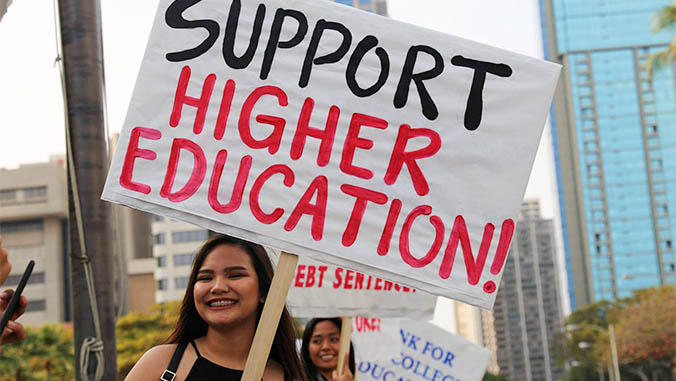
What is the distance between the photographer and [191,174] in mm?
3188

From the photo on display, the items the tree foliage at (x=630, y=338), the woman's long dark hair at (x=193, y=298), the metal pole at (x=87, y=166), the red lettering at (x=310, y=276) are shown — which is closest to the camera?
the woman's long dark hair at (x=193, y=298)

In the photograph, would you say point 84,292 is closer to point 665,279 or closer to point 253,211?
point 253,211

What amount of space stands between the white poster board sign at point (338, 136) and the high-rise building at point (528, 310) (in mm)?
143601

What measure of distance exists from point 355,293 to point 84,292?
1.99m

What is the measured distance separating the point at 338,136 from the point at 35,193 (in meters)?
91.7

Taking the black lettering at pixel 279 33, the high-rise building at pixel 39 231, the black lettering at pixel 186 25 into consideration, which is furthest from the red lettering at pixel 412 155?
the high-rise building at pixel 39 231

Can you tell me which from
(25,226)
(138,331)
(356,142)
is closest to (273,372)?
(356,142)

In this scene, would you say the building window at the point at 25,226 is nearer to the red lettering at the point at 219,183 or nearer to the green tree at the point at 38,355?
the green tree at the point at 38,355

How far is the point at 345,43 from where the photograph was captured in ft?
11.1

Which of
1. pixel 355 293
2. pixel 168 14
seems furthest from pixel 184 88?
pixel 355 293

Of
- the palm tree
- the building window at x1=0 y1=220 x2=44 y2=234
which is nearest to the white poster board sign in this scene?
the palm tree

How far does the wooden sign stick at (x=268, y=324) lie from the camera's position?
2.97 m

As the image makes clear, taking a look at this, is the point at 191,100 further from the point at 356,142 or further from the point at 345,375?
the point at 345,375

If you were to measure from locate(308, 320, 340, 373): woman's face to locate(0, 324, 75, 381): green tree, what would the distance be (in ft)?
76.0
